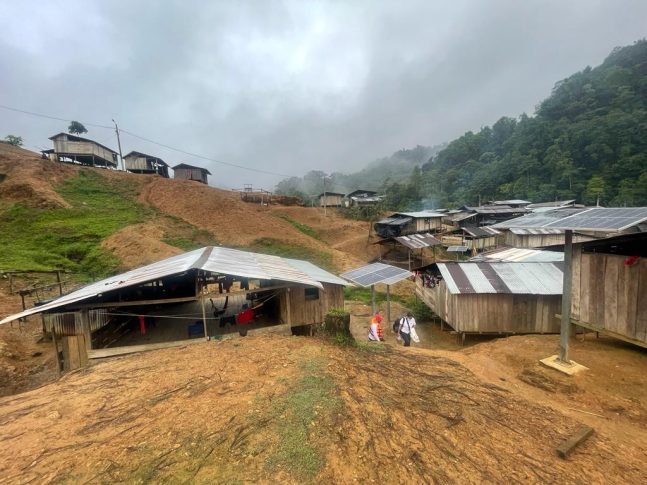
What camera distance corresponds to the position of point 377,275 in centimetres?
1485

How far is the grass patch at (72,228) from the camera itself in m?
21.6

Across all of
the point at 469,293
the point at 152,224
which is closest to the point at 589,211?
the point at 469,293

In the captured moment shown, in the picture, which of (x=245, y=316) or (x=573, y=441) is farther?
(x=245, y=316)

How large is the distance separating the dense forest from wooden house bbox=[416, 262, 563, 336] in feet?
151

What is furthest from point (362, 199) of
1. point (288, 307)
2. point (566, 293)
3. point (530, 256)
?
point (566, 293)

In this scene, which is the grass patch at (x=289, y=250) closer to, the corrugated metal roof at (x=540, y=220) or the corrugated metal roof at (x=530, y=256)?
the corrugated metal roof at (x=530, y=256)

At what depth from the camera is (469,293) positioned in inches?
511

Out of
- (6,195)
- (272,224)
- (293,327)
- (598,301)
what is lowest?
(293,327)

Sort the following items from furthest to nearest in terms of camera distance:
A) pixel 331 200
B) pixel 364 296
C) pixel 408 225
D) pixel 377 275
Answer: pixel 331 200 < pixel 408 225 < pixel 364 296 < pixel 377 275

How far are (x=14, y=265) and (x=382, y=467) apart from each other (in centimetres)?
2623

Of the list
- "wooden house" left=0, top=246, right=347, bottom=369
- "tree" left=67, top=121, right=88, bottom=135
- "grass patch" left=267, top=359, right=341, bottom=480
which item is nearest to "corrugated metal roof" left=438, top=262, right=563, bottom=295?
"wooden house" left=0, top=246, right=347, bottom=369

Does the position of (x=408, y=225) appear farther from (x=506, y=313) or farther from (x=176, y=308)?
(x=176, y=308)

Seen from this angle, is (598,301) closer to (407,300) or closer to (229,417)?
(229,417)

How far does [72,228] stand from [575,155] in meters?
81.8
